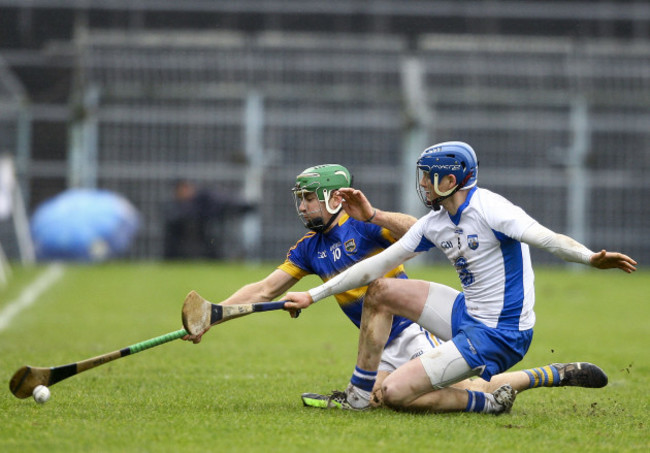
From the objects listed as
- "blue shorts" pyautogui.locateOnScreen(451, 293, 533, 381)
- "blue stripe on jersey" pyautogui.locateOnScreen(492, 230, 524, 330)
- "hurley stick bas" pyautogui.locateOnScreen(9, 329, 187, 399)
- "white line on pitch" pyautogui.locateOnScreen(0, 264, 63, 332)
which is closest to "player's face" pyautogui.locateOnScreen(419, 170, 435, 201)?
"blue stripe on jersey" pyautogui.locateOnScreen(492, 230, 524, 330)

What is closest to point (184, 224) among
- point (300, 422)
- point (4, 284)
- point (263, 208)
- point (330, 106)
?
point (263, 208)

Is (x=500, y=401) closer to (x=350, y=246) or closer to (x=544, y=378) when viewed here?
(x=544, y=378)

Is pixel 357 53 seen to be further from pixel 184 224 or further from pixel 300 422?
pixel 300 422

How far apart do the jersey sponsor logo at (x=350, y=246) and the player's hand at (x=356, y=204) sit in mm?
270

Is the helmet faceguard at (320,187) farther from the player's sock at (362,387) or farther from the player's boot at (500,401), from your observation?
the player's boot at (500,401)

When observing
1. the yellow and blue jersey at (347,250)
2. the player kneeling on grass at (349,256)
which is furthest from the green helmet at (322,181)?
the yellow and blue jersey at (347,250)

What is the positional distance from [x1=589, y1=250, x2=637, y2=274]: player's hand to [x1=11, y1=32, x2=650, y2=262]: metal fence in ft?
56.0

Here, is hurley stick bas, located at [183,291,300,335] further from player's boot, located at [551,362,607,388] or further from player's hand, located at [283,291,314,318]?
player's boot, located at [551,362,607,388]

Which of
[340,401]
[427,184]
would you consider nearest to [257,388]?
[340,401]

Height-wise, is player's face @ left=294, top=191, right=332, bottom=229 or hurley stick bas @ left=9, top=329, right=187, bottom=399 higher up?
player's face @ left=294, top=191, right=332, bottom=229

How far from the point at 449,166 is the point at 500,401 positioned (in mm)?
1589

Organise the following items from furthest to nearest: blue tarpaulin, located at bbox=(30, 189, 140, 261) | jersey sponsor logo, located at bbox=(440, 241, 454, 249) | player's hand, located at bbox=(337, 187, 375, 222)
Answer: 1. blue tarpaulin, located at bbox=(30, 189, 140, 261)
2. player's hand, located at bbox=(337, 187, 375, 222)
3. jersey sponsor logo, located at bbox=(440, 241, 454, 249)

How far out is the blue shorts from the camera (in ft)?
23.1

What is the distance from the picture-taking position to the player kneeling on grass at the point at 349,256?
761cm
